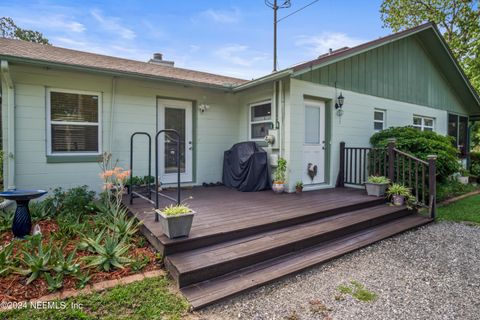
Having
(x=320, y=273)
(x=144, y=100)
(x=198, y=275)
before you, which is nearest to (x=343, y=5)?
(x=144, y=100)

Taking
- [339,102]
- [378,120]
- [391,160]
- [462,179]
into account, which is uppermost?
[339,102]

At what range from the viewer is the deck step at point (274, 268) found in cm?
224

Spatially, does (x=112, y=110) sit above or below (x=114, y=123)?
above

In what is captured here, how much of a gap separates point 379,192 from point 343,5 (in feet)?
25.5

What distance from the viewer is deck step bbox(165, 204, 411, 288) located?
2428mm

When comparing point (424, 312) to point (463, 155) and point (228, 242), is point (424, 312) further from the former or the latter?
point (463, 155)

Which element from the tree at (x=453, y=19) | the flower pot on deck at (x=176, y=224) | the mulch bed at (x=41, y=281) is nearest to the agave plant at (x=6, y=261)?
the mulch bed at (x=41, y=281)

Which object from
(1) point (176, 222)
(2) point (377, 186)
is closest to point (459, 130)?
(2) point (377, 186)

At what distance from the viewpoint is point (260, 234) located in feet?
10.7

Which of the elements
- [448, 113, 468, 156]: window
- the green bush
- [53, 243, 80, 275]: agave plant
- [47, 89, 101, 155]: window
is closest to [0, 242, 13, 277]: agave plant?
[53, 243, 80, 275]: agave plant

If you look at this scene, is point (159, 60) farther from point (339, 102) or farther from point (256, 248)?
point (256, 248)

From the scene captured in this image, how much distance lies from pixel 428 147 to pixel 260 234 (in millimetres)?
4604

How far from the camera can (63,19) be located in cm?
702

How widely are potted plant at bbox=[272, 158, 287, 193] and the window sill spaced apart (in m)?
3.48
